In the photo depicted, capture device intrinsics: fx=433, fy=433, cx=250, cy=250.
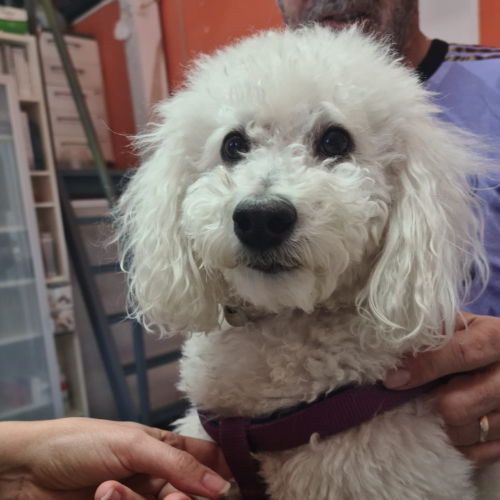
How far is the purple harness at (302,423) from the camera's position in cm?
58

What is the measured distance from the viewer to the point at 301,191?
54 cm

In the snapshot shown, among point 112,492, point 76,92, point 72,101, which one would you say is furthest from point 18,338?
point 112,492

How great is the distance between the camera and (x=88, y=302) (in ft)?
6.40

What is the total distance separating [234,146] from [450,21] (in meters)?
0.73

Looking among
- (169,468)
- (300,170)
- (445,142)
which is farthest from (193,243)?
(445,142)

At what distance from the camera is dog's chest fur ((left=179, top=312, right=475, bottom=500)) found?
0.57 meters

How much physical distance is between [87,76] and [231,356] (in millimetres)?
2012

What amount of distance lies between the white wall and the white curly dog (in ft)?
1.41

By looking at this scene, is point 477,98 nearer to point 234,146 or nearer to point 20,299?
point 234,146

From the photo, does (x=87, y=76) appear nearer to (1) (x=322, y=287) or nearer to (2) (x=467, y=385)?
(1) (x=322, y=287)

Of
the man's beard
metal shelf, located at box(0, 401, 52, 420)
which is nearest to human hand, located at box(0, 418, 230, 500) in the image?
the man's beard

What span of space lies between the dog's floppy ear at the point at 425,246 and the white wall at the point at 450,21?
0.51m

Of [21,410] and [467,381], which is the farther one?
[21,410]

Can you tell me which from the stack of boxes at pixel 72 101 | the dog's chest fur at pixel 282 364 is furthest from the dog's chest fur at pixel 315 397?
the stack of boxes at pixel 72 101
